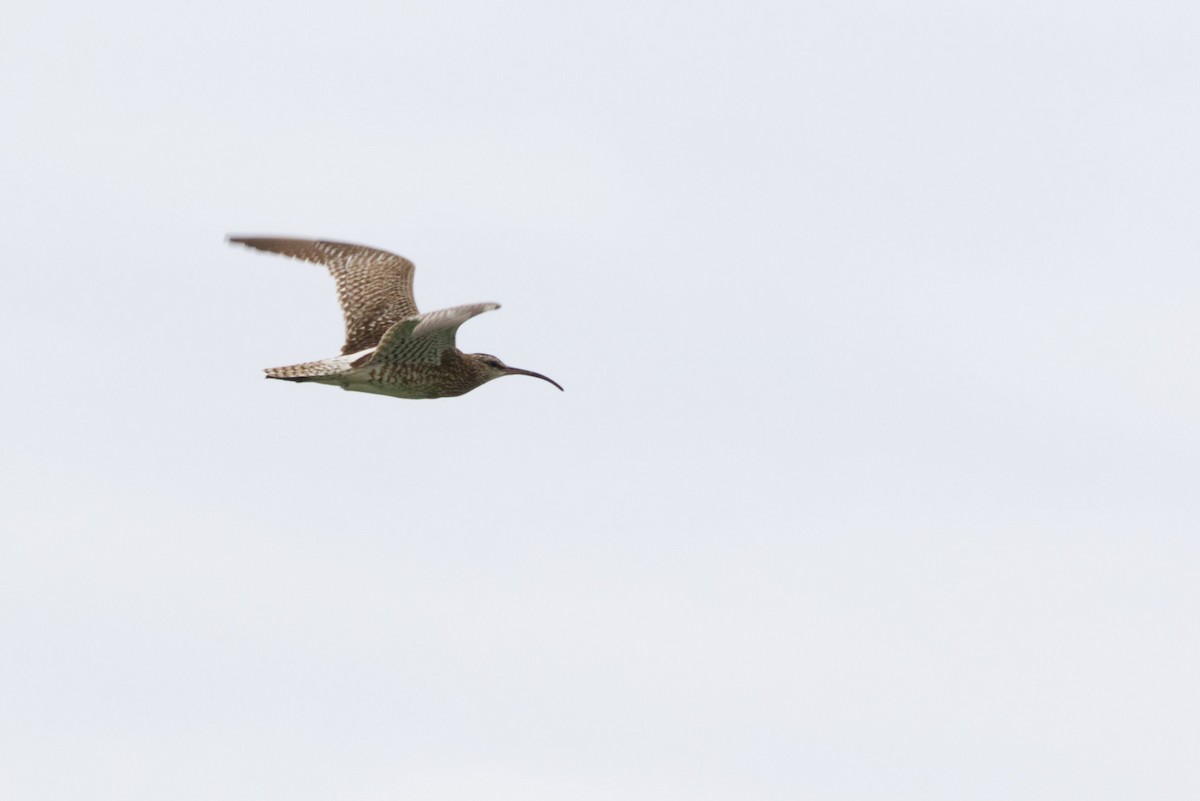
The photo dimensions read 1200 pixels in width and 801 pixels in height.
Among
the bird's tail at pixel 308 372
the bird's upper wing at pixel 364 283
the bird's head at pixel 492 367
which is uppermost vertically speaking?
the bird's upper wing at pixel 364 283

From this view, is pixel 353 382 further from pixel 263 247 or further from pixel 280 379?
pixel 263 247

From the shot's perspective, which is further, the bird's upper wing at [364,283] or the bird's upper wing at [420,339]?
the bird's upper wing at [364,283]

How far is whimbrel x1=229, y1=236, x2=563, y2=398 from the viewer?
86.6 feet

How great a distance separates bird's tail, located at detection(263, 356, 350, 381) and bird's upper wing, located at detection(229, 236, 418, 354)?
1.55 m

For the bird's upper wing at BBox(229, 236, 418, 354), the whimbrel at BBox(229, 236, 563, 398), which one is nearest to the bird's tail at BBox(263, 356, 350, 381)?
the whimbrel at BBox(229, 236, 563, 398)

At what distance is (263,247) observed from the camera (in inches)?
1208

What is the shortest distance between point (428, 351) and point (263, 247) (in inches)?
185

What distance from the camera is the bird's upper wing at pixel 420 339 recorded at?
80.4 feet

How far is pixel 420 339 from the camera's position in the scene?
2633 centimetres

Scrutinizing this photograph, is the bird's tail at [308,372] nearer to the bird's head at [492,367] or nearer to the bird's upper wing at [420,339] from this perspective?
the bird's upper wing at [420,339]

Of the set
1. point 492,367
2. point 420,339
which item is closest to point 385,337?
point 420,339

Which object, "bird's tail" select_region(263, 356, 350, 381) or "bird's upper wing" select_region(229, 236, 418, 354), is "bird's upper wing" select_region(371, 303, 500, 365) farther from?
"bird's upper wing" select_region(229, 236, 418, 354)

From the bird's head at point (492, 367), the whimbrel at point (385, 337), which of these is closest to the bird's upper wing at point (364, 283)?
the whimbrel at point (385, 337)

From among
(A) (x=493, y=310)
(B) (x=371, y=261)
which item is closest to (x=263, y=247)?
(B) (x=371, y=261)
